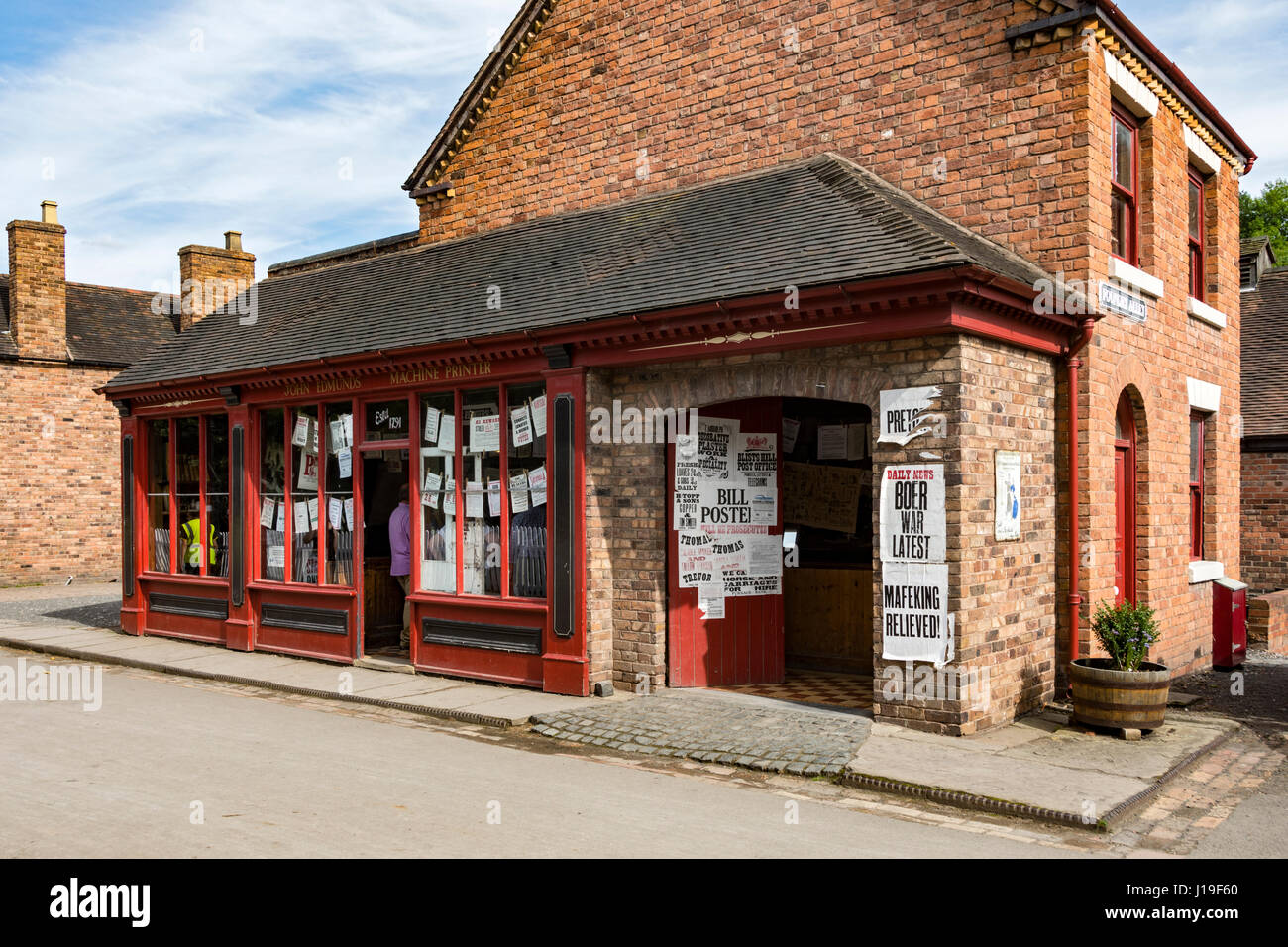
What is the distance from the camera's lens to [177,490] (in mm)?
15055

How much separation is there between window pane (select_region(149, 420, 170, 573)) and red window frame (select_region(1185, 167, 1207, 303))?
13914mm

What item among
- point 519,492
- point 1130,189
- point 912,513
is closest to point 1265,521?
point 1130,189

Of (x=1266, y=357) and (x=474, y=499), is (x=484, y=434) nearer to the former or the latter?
(x=474, y=499)

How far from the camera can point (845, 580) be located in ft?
38.6

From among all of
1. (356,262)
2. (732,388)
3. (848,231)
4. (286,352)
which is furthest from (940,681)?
(356,262)

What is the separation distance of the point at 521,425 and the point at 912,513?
170 inches

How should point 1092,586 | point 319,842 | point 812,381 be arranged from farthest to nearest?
point 1092,586, point 812,381, point 319,842

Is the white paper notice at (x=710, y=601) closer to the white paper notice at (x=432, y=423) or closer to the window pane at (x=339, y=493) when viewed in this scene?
the white paper notice at (x=432, y=423)

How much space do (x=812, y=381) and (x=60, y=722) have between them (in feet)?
23.5

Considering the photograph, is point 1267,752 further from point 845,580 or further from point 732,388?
point 732,388

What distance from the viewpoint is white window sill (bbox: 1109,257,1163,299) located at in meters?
9.93

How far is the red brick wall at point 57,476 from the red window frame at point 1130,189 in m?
22.8

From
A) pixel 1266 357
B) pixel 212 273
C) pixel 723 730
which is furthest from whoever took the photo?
pixel 212 273

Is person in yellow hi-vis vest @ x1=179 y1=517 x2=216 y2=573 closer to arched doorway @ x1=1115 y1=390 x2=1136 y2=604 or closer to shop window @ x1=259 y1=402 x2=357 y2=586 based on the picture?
shop window @ x1=259 y1=402 x2=357 y2=586
